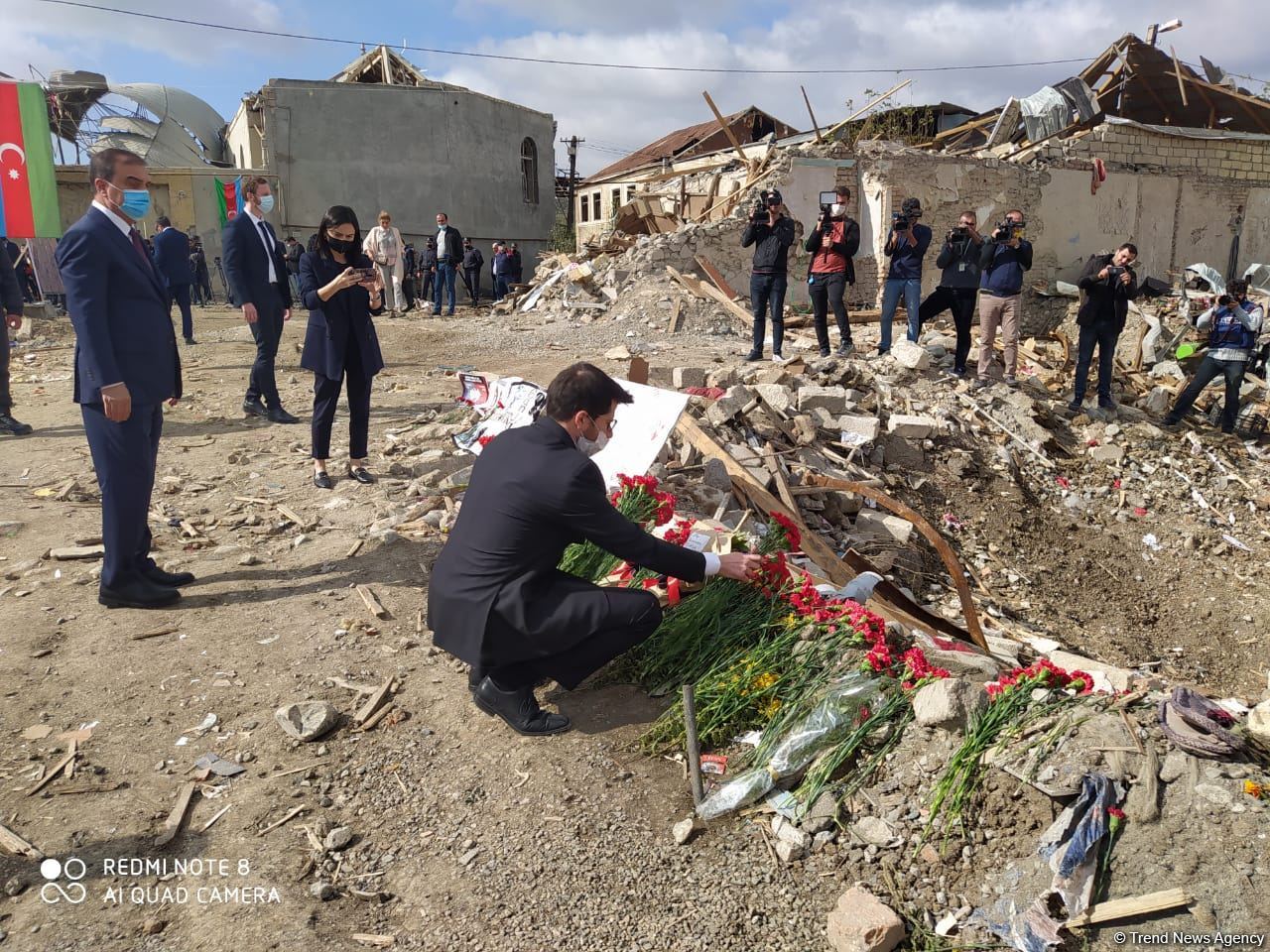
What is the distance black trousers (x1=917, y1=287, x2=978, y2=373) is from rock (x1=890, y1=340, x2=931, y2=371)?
0.30m

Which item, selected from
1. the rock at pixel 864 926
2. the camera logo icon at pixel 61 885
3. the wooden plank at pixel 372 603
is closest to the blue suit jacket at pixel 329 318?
the wooden plank at pixel 372 603

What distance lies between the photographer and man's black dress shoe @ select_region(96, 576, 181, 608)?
412cm

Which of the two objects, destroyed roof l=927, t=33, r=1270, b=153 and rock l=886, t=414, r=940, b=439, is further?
destroyed roof l=927, t=33, r=1270, b=153

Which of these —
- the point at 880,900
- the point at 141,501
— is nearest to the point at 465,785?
the point at 880,900

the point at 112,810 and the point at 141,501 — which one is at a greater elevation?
the point at 141,501

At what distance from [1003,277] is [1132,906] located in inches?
330

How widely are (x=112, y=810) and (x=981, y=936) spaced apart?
2.85 meters

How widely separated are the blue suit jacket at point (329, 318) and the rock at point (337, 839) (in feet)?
11.0

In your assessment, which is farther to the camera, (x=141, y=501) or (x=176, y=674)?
(x=141, y=501)

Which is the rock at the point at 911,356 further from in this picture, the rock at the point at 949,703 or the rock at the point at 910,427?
the rock at the point at 949,703

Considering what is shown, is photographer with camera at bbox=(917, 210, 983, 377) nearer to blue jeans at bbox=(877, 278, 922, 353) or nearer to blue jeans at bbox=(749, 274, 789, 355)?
blue jeans at bbox=(877, 278, 922, 353)

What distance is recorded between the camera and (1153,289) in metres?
15.7

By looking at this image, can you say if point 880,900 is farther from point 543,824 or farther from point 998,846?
point 543,824

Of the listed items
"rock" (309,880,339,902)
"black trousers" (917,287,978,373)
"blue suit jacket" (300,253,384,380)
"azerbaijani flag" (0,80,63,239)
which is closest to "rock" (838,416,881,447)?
"black trousers" (917,287,978,373)
